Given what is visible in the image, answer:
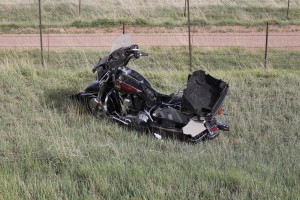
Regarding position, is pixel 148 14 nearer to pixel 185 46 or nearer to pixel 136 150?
pixel 185 46

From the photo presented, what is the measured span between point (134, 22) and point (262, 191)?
1547 centimetres

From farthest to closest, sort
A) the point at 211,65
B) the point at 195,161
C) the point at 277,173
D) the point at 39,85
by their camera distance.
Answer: the point at 211,65 → the point at 39,85 → the point at 195,161 → the point at 277,173

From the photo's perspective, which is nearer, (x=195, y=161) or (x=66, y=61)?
(x=195, y=161)

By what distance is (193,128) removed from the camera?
19.7ft

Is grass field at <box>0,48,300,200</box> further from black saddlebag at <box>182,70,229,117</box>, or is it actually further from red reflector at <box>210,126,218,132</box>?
black saddlebag at <box>182,70,229,117</box>

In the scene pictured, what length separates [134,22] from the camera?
19.2 meters

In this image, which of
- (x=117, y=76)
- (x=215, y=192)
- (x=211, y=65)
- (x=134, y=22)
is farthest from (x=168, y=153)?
(x=134, y=22)

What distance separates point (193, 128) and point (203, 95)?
514 millimetres

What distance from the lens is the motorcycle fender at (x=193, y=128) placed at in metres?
6.00

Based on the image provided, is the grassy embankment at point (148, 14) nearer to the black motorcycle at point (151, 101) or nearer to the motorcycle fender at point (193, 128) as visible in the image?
the black motorcycle at point (151, 101)

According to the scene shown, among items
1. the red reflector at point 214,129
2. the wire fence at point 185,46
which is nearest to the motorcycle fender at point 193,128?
the red reflector at point 214,129

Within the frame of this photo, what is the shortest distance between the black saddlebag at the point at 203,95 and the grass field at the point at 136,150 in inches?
18.2

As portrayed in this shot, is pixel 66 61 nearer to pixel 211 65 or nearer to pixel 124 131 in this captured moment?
pixel 211 65

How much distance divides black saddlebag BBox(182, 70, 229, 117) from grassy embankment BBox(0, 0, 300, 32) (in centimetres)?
1262
